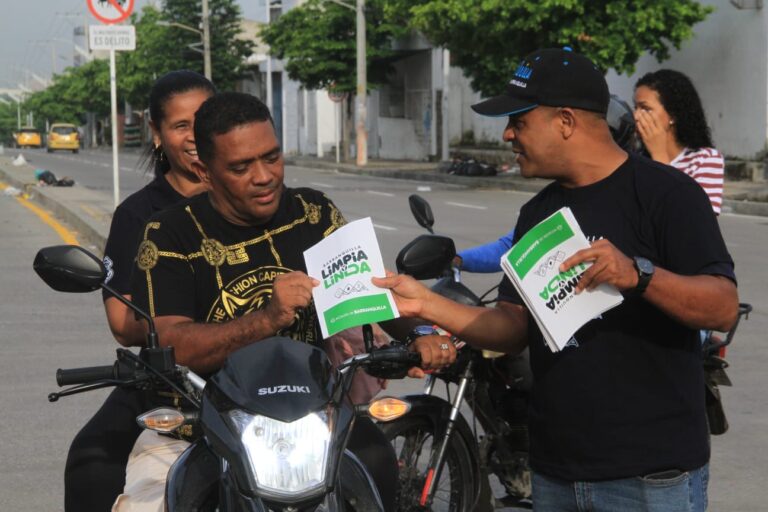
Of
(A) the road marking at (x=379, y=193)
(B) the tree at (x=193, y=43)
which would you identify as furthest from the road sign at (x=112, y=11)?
(B) the tree at (x=193, y=43)

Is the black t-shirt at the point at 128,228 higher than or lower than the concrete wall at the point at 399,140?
higher

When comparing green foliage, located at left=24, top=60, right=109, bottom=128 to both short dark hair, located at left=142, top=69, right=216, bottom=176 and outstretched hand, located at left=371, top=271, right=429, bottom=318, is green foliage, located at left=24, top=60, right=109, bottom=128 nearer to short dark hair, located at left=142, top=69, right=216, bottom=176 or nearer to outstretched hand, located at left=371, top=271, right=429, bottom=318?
short dark hair, located at left=142, top=69, right=216, bottom=176

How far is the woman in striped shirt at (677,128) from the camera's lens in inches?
217

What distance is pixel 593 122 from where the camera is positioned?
124 inches

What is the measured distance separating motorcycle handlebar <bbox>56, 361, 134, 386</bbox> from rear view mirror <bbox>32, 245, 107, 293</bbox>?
0.18m

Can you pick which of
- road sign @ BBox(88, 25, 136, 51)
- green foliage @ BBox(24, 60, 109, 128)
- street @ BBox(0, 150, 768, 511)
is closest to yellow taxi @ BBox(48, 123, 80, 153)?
green foliage @ BBox(24, 60, 109, 128)

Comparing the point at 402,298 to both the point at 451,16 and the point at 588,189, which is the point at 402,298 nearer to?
the point at 588,189

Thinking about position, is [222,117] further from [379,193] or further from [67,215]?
[379,193]

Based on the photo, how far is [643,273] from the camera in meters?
2.85

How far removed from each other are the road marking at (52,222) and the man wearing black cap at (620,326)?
43.7 ft

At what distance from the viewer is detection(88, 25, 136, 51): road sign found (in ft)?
53.5

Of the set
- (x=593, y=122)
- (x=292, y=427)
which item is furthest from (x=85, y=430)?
(x=593, y=122)

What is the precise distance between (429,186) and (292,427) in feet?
93.7

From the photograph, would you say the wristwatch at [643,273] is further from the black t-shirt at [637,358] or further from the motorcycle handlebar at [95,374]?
the motorcycle handlebar at [95,374]
